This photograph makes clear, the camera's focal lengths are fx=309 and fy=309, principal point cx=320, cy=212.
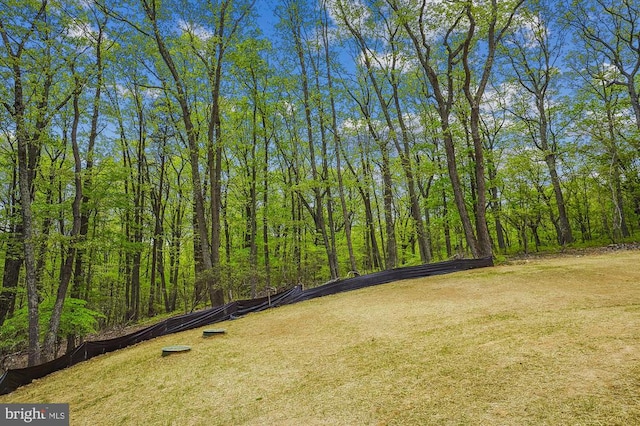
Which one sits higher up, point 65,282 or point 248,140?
point 248,140

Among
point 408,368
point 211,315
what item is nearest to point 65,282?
point 211,315

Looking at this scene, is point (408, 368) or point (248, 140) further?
point (248, 140)

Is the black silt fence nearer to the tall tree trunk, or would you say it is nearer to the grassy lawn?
the grassy lawn

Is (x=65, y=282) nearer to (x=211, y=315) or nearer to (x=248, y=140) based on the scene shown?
(x=211, y=315)

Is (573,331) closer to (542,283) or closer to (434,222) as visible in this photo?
(542,283)

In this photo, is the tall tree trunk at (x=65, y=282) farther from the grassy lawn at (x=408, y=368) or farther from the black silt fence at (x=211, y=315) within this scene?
the grassy lawn at (x=408, y=368)

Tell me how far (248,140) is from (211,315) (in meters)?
11.1

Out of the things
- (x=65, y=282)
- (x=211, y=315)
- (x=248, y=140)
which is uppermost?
(x=248, y=140)

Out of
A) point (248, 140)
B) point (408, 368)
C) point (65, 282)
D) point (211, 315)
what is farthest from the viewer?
point (248, 140)

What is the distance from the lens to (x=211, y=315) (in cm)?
921

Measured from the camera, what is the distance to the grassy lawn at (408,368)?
8.66 feet

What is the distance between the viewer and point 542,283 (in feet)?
23.7

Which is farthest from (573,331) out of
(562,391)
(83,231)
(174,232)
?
(174,232)

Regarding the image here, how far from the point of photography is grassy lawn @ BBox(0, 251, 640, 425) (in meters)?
2.64
